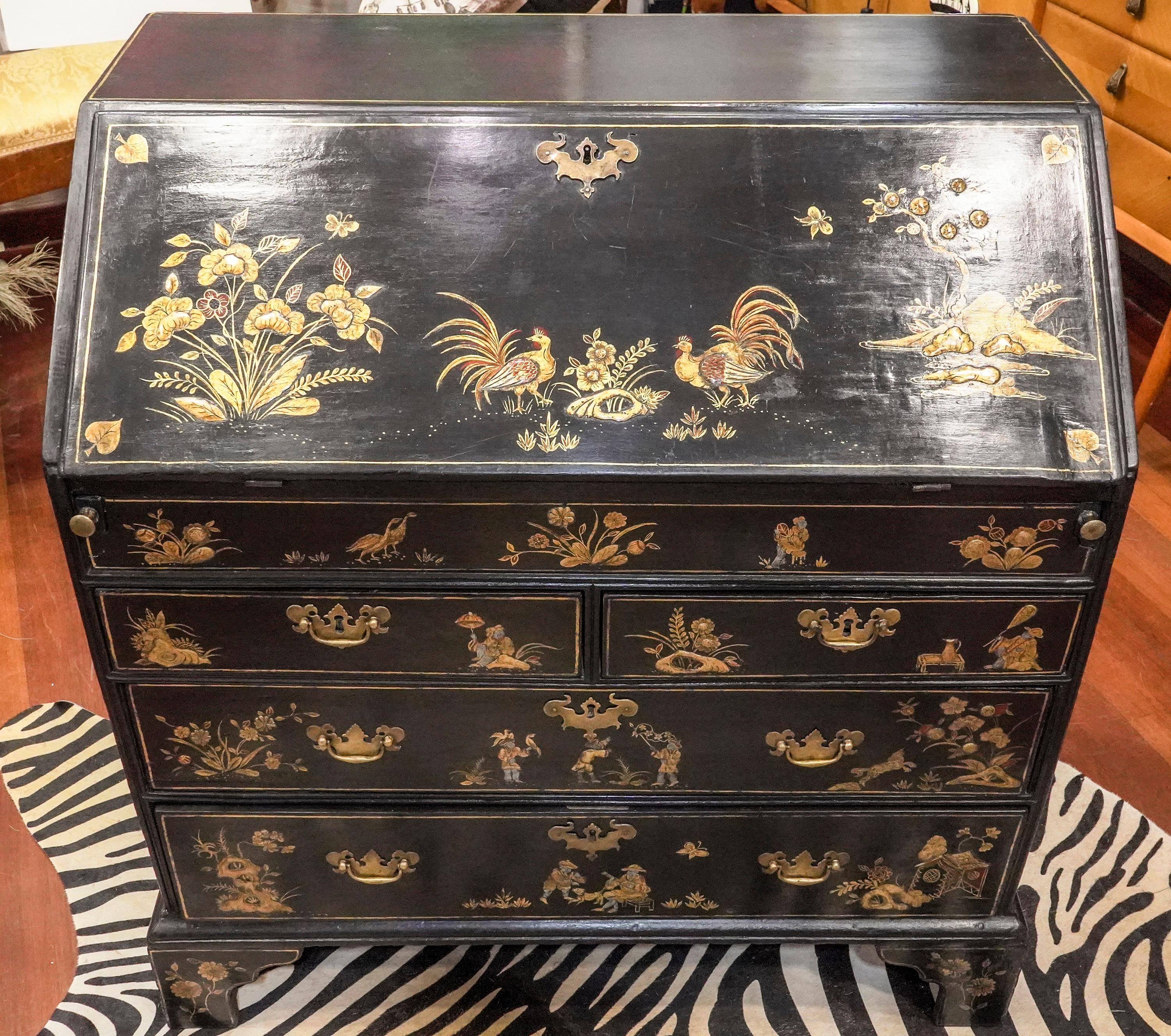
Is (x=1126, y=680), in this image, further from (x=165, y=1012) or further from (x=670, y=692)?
(x=165, y=1012)

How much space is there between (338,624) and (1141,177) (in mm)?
2191

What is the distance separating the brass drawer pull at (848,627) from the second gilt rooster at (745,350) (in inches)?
11.6

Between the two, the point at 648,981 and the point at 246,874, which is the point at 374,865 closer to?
the point at 246,874

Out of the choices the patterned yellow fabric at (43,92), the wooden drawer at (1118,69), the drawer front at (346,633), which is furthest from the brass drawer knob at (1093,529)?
the patterned yellow fabric at (43,92)

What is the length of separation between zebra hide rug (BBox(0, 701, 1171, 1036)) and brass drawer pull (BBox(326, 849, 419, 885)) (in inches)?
11.2

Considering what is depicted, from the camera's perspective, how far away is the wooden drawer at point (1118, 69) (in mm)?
2510

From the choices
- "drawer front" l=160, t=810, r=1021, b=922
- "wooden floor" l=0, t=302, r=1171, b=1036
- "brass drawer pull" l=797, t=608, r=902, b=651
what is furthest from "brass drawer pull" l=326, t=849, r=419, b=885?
"brass drawer pull" l=797, t=608, r=902, b=651

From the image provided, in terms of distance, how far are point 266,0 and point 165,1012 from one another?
2.59 m

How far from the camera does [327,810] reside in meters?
1.60

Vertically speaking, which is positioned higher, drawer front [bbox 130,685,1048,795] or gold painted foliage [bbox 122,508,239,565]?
gold painted foliage [bbox 122,508,239,565]

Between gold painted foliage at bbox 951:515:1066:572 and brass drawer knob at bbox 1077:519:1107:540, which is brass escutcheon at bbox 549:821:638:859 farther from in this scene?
brass drawer knob at bbox 1077:519:1107:540

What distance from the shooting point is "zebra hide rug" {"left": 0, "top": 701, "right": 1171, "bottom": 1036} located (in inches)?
69.7

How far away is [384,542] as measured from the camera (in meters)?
1.37

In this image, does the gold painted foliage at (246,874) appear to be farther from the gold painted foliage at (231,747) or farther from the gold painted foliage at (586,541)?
the gold painted foliage at (586,541)
